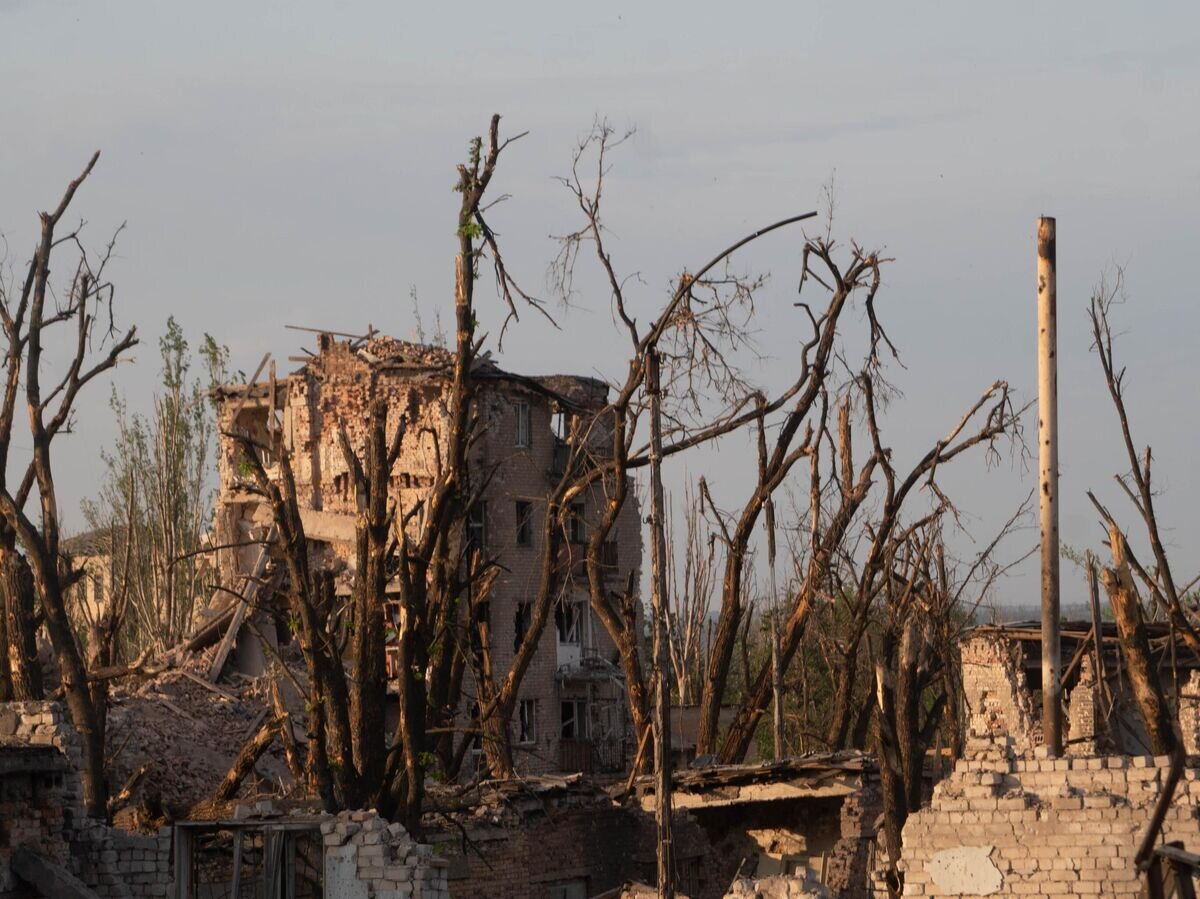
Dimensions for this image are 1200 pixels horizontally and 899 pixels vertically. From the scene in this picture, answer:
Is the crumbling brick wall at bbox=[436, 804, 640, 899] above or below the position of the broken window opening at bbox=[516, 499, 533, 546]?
below

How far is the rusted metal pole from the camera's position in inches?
572

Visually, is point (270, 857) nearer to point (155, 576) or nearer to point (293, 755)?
point (293, 755)

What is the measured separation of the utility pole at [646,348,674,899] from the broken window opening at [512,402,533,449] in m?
23.4

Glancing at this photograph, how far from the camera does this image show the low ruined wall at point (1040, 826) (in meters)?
12.5

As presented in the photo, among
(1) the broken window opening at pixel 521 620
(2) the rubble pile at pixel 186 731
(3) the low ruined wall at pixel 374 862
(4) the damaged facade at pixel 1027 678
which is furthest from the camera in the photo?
(1) the broken window opening at pixel 521 620

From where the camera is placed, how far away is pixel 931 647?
18.7 metres

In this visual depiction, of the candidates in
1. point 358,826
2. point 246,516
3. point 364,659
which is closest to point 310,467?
point 246,516

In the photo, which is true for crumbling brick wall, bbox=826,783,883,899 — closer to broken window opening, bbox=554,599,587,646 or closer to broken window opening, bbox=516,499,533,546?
broken window opening, bbox=516,499,533,546

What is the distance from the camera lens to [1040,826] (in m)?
12.8

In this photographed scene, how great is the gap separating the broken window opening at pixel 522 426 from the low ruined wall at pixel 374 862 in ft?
79.3

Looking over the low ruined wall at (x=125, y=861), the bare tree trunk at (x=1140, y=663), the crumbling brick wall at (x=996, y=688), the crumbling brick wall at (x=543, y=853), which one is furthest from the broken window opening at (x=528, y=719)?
the bare tree trunk at (x=1140, y=663)

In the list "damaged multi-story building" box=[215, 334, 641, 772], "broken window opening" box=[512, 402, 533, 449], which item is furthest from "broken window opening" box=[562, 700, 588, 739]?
"broken window opening" box=[512, 402, 533, 449]

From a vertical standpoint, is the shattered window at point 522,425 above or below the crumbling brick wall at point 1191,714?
above

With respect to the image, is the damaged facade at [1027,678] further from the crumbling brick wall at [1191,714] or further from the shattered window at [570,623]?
the shattered window at [570,623]
